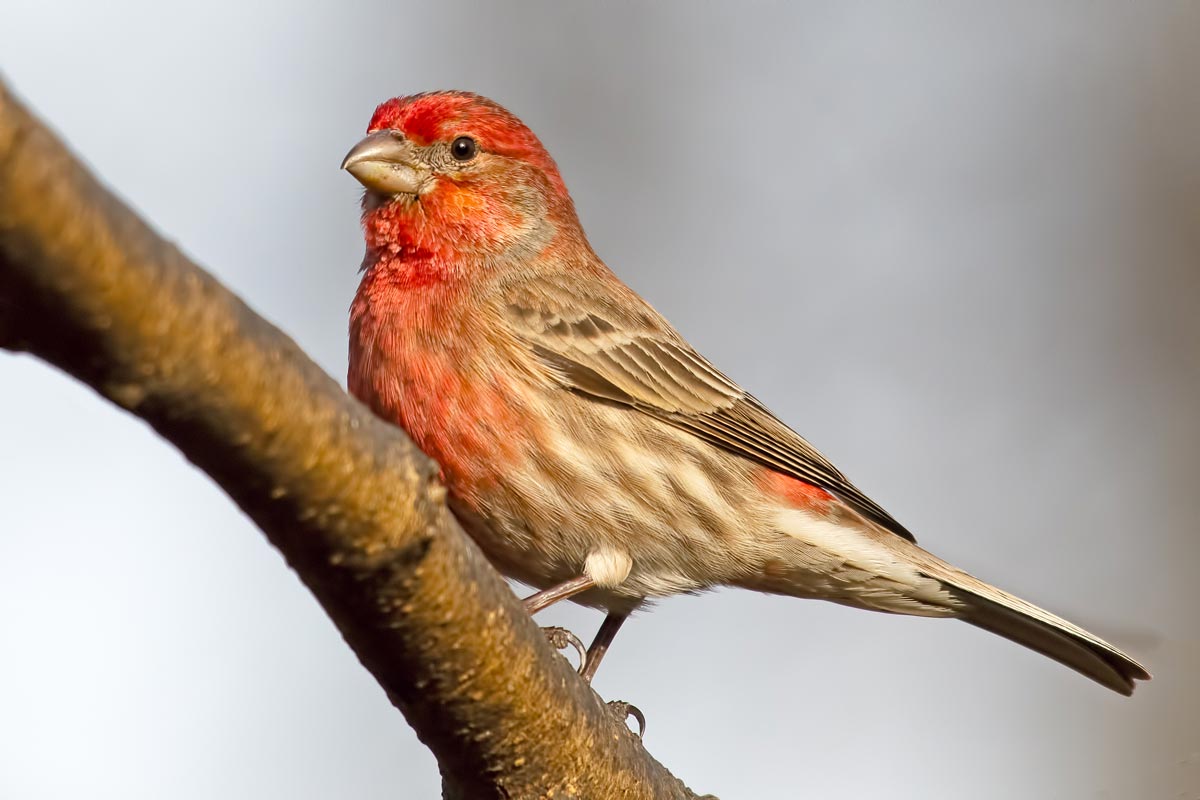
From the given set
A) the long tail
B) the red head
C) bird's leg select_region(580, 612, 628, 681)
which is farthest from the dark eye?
the long tail

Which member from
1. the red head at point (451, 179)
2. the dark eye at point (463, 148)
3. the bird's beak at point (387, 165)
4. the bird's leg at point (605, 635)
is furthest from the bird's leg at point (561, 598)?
the dark eye at point (463, 148)

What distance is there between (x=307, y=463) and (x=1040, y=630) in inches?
158

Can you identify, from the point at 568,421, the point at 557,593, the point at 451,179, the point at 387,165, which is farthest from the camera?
the point at 451,179

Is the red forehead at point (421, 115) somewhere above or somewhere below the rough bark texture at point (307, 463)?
above

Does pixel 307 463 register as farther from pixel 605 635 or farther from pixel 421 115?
pixel 421 115

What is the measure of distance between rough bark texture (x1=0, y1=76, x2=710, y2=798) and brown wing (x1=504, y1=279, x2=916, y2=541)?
88.6 inches

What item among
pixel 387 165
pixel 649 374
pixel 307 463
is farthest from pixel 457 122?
pixel 307 463

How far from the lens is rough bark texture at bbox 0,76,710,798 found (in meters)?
2.19

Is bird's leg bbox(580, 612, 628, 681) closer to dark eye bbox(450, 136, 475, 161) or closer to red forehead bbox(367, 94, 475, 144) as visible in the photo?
dark eye bbox(450, 136, 475, 161)

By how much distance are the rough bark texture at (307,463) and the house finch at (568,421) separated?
1.52 m

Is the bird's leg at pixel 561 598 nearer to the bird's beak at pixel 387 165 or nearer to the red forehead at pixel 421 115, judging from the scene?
the bird's beak at pixel 387 165

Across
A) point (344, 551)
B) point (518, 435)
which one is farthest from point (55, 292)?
point (518, 435)

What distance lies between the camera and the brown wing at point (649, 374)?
19.0ft

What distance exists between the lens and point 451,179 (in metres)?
6.01
